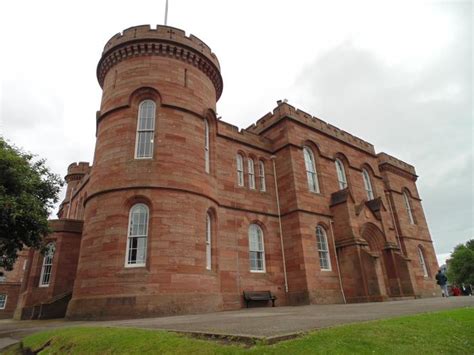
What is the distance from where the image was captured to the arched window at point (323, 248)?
17.8 meters

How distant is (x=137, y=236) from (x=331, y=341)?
1004 cm

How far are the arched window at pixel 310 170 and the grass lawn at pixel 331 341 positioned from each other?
13.3m

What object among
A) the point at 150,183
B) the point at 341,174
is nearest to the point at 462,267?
the point at 341,174

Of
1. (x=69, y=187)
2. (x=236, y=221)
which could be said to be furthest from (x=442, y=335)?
(x=69, y=187)

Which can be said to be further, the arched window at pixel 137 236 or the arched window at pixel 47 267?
the arched window at pixel 47 267

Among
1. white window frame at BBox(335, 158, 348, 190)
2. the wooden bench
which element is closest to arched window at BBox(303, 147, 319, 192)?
white window frame at BBox(335, 158, 348, 190)

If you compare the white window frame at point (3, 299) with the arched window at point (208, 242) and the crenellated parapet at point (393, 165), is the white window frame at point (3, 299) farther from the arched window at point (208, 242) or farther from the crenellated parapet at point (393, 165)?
the crenellated parapet at point (393, 165)

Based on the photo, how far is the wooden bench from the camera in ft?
49.9

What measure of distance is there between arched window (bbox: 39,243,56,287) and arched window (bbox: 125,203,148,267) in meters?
8.58

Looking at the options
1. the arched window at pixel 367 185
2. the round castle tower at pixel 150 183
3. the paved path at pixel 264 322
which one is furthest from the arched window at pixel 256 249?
the arched window at pixel 367 185

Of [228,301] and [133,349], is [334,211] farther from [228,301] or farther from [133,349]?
[133,349]

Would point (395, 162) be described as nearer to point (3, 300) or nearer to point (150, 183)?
point (150, 183)

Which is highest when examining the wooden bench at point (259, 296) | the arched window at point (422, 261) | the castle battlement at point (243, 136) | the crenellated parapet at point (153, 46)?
the crenellated parapet at point (153, 46)

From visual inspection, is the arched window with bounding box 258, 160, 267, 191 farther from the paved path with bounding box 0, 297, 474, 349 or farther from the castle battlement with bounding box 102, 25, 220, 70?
the paved path with bounding box 0, 297, 474, 349
